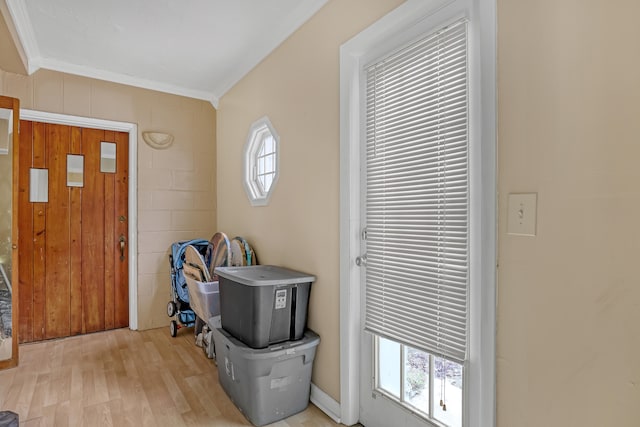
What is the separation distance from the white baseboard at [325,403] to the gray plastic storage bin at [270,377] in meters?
0.06

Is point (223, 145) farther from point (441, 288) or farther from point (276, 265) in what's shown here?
point (441, 288)

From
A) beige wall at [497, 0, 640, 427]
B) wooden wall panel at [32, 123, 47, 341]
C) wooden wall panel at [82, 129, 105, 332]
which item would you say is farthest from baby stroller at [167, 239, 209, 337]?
beige wall at [497, 0, 640, 427]

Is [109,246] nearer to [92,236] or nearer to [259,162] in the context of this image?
[92,236]

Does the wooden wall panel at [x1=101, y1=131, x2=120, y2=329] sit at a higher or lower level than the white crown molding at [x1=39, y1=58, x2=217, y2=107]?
lower

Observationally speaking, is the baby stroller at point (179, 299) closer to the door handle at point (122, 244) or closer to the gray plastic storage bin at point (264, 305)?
the door handle at point (122, 244)

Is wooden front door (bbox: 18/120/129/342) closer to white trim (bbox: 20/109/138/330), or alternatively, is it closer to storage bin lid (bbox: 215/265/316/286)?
white trim (bbox: 20/109/138/330)

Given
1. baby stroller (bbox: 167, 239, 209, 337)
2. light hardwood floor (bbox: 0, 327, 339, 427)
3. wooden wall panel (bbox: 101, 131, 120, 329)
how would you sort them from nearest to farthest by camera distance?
light hardwood floor (bbox: 0, 327, 339, 427) < baby stroller (bbox: 167, 239, 209, 337) < wooden wall panel (bbox: 101, 131, 120, 329)

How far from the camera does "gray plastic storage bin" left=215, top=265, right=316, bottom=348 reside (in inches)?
75.5

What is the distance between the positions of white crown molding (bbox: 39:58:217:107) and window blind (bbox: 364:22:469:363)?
262 cm

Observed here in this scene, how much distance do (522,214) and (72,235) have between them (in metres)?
3.74

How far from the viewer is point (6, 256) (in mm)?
2674

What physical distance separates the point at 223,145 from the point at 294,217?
5.84 feet

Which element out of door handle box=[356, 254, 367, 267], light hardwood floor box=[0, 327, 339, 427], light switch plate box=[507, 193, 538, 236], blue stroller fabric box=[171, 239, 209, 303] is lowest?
light hardwood floor box=[0, 327, 339, 427]

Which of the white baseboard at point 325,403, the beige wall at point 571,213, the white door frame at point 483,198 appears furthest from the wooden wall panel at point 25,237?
the beige wall at point 571,213
